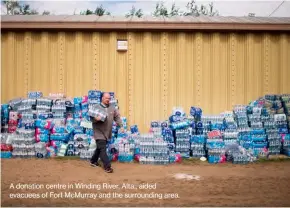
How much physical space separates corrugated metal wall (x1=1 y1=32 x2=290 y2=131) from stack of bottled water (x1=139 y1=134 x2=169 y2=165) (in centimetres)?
230

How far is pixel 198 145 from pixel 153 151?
59.0 inches

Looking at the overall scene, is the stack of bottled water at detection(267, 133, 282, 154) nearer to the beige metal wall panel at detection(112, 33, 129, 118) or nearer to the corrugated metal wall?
the corrugated metal wall

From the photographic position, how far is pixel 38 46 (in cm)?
1237

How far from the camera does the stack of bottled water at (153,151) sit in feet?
32.6

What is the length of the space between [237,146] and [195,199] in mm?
4142

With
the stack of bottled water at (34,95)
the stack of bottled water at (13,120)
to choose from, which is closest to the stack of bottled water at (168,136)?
the stack of bottled water at (34,95)

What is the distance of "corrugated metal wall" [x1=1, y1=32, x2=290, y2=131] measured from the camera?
12.2 meters

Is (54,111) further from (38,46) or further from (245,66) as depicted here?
(245,66)

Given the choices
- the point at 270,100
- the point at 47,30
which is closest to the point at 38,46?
the point at 47,30

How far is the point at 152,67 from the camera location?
12.2 meters

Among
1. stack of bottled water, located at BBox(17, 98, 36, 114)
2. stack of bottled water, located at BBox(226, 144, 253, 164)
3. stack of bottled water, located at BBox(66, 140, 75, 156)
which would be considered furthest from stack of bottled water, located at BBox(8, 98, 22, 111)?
stack of bottled water, located at BBox(226, 144, 253, 164)

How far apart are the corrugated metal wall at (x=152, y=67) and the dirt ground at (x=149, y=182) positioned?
2.94m

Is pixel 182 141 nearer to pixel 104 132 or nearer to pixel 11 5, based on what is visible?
pixel 104 132

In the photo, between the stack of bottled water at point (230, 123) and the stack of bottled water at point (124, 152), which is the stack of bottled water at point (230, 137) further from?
the stack of bottled water at point (124, 152)
